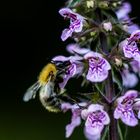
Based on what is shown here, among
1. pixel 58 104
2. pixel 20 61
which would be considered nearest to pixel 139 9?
pixel 20 61

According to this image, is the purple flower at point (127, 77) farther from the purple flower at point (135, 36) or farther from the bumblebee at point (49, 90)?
the bumblebee at point (49, 90)

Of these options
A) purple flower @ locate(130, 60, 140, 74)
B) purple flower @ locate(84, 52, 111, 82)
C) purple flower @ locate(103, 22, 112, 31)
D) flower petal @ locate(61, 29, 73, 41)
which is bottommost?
purple flower @ locate(130, 60, 140, 74)

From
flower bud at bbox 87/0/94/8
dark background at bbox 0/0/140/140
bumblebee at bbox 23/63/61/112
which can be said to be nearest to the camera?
flower bud at bbox 87/0/94/8

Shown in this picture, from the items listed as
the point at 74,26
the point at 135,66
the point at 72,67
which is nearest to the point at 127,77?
the point at 135,66

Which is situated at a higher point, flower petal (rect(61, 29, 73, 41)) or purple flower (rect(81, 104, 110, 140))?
flower petal (rect(61, 29, 73, 41))

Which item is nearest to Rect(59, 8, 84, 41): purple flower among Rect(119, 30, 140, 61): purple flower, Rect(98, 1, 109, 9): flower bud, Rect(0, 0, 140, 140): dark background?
Rect(98, 1, 109, 9): flower bud

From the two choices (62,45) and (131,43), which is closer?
(131,43)

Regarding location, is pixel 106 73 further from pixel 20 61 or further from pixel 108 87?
pixel 20 61

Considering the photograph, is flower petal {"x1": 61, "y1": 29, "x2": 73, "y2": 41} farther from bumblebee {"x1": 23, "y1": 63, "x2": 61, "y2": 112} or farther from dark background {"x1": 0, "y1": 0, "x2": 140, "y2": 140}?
dark background {"x1": 0, "y1": 0, "x2": 140, "y2": 140}
